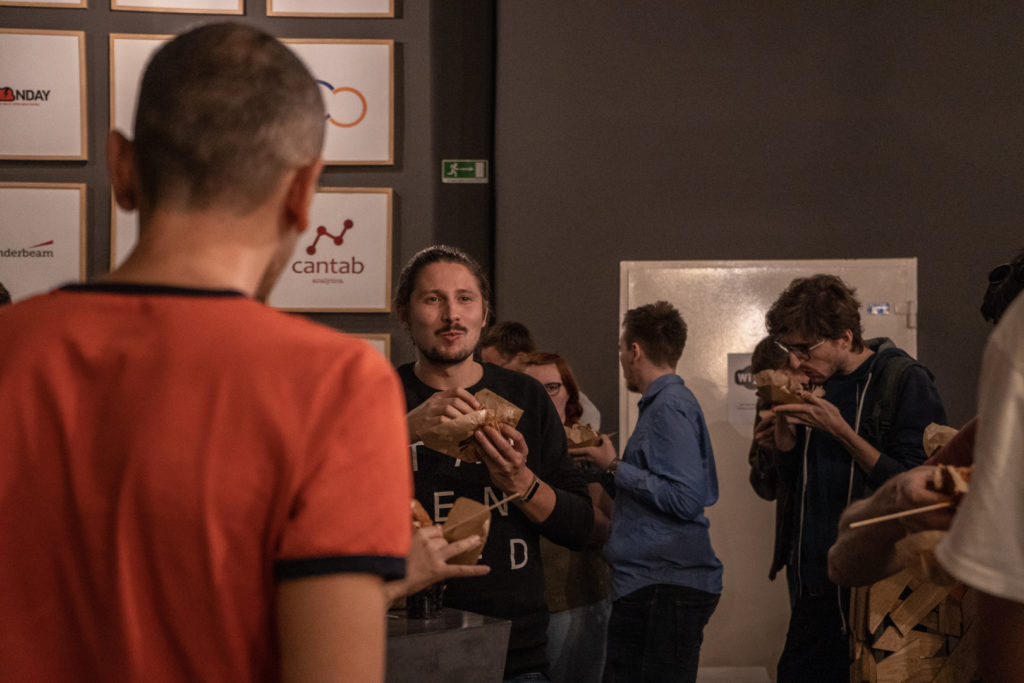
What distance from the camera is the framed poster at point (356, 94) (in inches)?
197

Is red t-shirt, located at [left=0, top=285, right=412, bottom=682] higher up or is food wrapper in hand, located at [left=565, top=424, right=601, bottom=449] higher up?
red t-shirt, located at [left=0, top=285, right=412, bottom=682]

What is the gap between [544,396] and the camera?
8.09 feet

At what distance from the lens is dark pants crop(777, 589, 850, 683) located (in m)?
3.22

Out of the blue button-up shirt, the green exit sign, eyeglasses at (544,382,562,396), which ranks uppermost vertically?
the green exit sign

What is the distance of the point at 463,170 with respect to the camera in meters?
5.14

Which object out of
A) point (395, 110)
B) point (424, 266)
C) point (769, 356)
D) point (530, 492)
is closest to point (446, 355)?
point (424, 266)

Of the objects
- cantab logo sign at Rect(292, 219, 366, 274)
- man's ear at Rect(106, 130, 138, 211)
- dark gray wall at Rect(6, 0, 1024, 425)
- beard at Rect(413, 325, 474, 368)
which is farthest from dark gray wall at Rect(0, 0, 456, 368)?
man's ear at Rect(106, 130, 138, 211)

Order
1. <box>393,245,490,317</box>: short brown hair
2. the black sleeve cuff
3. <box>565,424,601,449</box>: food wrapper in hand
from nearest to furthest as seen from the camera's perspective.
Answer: the black sleeve cuff, <box>393,245,490,317</box>: short brown hair, <box>565,424,601,449</box>: food wrapper in hand

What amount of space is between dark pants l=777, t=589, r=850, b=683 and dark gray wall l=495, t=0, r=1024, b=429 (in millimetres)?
1924

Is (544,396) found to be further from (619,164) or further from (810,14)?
(810,14)

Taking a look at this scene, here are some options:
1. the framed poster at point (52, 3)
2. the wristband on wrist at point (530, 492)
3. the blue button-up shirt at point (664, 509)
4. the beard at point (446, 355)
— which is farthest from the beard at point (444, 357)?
the framed poster at point (52, 3)

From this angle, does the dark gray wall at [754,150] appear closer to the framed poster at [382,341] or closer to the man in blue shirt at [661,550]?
the framed poster at [382,341]

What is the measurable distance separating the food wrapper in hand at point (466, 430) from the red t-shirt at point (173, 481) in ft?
4.10

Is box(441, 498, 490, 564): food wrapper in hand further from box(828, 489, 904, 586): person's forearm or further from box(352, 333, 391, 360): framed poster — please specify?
box(352, 333, 391, 360): framed poster
